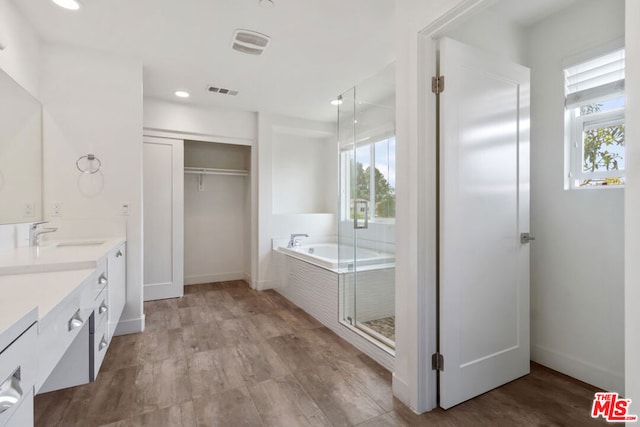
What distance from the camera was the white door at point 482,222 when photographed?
5.54 feet

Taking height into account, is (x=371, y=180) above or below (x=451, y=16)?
below

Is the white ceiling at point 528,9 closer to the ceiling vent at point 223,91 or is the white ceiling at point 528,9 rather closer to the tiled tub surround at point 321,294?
the tiled tub surround at point 321,294

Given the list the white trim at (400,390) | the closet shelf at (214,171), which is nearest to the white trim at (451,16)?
the white trim at (400,390)

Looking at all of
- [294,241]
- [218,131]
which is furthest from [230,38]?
[294,241]

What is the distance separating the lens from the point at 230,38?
95.3 inches

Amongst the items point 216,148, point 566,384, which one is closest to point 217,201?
point 216,148

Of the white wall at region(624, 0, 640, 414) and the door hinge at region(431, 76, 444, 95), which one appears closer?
the white wall at region(624, 0, 640, 414)

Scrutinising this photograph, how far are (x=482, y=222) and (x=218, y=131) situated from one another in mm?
3392

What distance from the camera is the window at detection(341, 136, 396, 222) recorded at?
2.55 meters

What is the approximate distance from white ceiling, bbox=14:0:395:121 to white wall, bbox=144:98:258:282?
32 centimetres

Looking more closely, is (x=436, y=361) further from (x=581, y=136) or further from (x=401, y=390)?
(x=581, y=136)

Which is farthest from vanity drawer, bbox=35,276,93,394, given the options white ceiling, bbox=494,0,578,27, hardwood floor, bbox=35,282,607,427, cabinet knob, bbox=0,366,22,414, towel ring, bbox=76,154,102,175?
white ceiling, bbox=494,0,578,27

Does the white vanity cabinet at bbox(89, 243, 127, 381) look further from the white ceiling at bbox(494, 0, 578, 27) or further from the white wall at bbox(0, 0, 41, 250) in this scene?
the white ceiling at bbox(494, 0, 578, 27)

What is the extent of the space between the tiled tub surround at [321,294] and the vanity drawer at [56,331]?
5.99 ft
